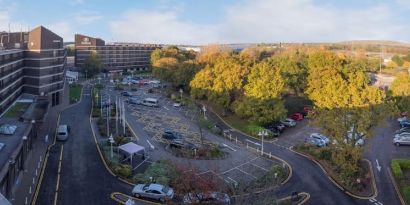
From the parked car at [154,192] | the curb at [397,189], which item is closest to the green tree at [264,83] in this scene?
the curb at [397,189]

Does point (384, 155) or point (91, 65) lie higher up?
point (91, 65)

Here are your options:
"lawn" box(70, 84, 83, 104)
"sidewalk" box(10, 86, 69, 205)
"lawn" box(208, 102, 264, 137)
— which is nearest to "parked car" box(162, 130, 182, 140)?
"lawn" box(208, 102, 264, 137)

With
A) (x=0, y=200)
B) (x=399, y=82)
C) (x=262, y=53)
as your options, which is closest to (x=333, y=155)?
(x=0, y=200)

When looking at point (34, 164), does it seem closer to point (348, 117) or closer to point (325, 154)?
point (325, 154)

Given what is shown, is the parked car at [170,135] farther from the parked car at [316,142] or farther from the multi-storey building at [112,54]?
the multi-storey building at [112,54]

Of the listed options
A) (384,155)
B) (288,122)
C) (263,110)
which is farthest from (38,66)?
(384,155)

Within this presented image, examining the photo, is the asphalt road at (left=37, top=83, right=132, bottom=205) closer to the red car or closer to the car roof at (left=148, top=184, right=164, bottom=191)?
the car roof at (left=148, top=184, right=164, bottom=191)
